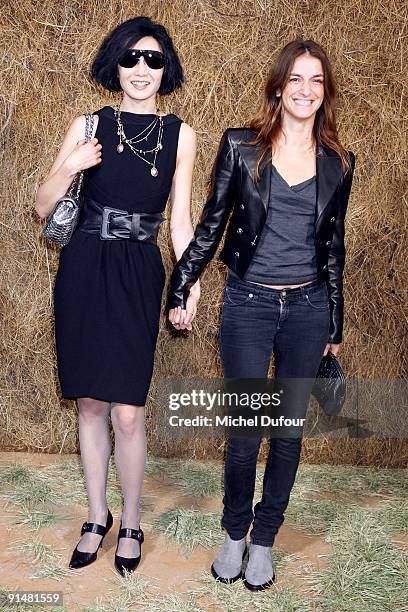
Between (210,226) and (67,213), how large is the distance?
0.52 m

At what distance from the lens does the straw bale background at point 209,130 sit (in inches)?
162

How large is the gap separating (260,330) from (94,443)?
0.84 m

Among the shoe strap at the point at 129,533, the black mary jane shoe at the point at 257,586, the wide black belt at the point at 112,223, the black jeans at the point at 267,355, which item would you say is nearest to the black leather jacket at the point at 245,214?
the black jeans at the point at 267,355

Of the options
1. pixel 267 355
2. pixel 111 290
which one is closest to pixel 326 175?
pixel 267 355

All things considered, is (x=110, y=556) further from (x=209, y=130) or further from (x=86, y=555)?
(x=209, y=130)

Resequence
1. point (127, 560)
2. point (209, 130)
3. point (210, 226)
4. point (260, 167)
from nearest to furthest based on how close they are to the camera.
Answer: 1. point (260, 167)
2. point (210, 226)
3. point (127, 560)
4. point (209, 130)

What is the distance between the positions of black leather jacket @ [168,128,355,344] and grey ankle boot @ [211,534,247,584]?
92 centimetres

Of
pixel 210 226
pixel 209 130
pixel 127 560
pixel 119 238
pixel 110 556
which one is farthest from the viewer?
pixel 209 130

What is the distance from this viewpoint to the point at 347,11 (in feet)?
13.4

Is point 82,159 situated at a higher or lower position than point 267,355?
higher

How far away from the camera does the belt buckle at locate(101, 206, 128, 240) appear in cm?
295

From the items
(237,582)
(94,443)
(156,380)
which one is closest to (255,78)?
(156,380)

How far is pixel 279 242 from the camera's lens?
9.07 ft

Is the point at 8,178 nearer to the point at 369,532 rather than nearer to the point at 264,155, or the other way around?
the point at 264,155
